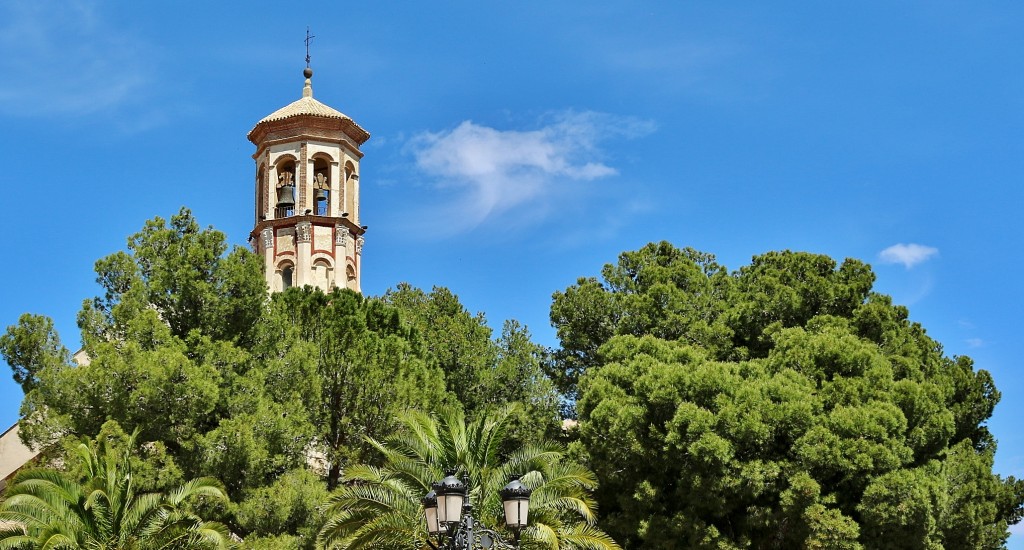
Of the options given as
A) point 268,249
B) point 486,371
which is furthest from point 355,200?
point 486,371

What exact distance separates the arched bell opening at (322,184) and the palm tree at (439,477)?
1517 centimetres

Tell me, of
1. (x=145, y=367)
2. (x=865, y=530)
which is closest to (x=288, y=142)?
(x=145, y=367)

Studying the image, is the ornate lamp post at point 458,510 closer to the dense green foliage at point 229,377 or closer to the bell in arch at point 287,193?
the dense green foliage at point 229,377

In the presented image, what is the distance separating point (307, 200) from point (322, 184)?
1.01 m

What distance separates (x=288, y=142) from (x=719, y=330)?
46.0ft

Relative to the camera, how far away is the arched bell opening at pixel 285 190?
34.8 metres

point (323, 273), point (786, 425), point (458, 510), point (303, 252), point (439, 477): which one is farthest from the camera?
point (323, 273)

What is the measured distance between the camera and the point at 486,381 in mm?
30906

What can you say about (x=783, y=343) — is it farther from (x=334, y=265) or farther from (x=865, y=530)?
(x=334, y=265)

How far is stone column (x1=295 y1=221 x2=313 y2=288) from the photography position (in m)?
34.2

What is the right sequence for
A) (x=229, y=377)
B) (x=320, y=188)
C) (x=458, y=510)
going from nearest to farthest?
(x=458, y=510) → (x=229, y=377) → (x=320, y=188)

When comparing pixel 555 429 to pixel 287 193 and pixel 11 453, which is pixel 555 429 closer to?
pixel 287 193

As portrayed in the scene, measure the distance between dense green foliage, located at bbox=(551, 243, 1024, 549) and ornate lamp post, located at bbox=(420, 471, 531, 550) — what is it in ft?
37.8

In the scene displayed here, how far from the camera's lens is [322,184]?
35.4 metres
